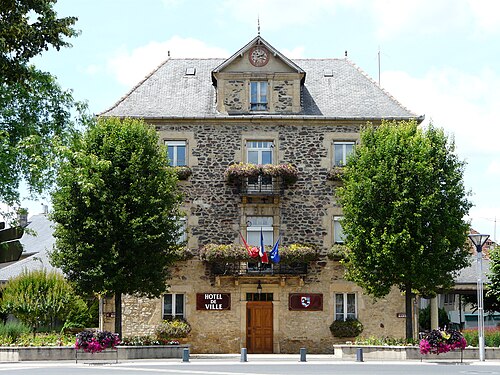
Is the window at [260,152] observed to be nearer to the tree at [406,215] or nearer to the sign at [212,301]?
the tree at [406,215]

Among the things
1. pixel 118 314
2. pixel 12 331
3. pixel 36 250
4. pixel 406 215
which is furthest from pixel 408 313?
pixel 36 250

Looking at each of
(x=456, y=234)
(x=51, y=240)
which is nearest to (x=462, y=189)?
(x=456, y=234)

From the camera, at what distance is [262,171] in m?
35.8

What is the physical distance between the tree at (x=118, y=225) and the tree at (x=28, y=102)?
1549 centimetres

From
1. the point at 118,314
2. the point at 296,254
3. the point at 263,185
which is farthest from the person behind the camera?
the point at 263,185

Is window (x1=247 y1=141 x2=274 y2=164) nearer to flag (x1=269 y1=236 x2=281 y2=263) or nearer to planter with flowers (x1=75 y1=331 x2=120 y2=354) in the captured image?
flag (x1=269 y1=236 x2=281 y2=263)

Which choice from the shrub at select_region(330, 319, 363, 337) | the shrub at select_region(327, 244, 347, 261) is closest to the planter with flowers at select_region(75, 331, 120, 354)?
the shrub at select_region(330, 319, 363, 337)

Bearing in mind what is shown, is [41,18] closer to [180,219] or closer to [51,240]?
[180,219]

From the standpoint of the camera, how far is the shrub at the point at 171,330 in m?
35.3

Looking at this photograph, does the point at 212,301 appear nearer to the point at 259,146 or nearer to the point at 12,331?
the point at 259,146

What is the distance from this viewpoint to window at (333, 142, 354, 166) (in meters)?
37.2

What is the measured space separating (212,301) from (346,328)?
5679 millimetres

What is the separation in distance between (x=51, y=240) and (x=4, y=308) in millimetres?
14043

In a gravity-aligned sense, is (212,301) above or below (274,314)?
above
